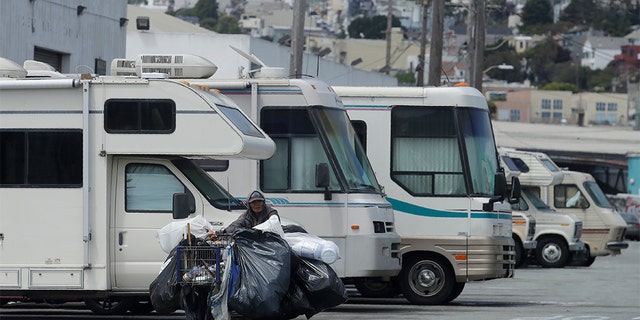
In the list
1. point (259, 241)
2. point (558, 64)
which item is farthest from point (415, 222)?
point (558, 64)

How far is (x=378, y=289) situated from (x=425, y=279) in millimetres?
1386

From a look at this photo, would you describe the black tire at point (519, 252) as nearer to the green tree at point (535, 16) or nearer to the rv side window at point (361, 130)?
the rv side window at point (361, 130)

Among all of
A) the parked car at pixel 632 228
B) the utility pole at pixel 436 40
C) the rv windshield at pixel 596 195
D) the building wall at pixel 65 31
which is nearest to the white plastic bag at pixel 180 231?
the building wall at pixel 65 31

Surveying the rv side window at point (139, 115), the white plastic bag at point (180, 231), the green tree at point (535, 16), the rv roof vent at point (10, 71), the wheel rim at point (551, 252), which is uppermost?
the green tree at point (535, 16)

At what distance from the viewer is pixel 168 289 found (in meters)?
13.4

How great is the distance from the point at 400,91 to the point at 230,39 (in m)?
21.3

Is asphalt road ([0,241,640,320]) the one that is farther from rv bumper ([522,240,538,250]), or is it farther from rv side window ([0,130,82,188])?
rv side window ([0,130,82,188])

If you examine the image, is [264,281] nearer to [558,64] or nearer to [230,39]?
[230,39]

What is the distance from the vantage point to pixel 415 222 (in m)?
19.8

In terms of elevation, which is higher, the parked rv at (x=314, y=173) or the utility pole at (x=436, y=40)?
the utility pole at (x=436, y=40)

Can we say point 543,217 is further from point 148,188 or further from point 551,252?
point 148,188

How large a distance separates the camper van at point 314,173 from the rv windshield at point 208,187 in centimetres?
201

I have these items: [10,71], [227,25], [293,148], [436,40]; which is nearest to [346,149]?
[293,148]

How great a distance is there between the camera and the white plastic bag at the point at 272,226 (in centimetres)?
1354
